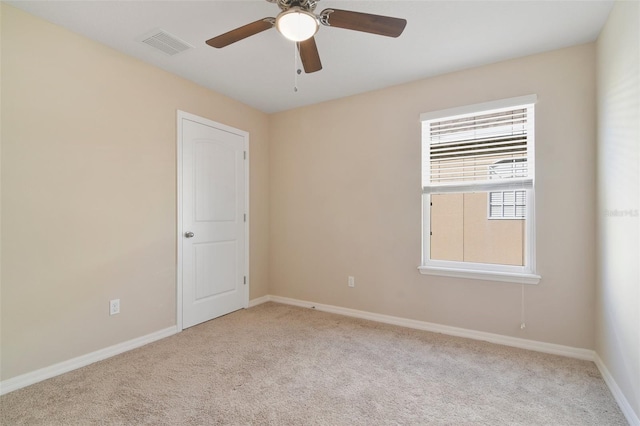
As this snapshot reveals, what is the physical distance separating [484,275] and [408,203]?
98 cm

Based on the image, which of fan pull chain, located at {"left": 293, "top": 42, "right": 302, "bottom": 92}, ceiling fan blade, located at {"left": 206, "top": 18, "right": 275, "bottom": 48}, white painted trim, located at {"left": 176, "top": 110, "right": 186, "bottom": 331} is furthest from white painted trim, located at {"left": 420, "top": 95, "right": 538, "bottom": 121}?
white painted trim, located at {"left": 176, "top": 110, "right": 186, "bottom": 331}

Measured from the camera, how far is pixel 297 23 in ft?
5.53

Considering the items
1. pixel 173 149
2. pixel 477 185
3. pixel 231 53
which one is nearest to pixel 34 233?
pixel 173 149

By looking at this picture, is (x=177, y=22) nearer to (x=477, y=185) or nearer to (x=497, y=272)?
(x=477, y=185)

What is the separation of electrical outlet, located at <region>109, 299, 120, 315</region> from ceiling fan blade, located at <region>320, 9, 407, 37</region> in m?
2.67

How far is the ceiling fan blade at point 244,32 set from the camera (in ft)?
5.86

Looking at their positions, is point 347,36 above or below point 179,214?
above

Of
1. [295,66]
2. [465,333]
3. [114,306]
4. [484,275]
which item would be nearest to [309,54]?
[295,66]

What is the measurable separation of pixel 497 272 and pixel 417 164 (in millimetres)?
1272

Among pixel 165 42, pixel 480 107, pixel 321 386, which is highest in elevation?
pixel 165 42

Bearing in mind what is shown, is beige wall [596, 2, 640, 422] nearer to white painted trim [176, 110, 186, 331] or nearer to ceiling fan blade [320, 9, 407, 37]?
ceiling fan blade [320, 9, 407, 37]

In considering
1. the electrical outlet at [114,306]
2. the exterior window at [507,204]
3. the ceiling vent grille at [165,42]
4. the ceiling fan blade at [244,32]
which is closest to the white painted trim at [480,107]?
the exterior window at [507,204]

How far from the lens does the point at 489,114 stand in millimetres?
2932

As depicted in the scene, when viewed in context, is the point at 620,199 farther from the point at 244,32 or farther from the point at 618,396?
the point at 244,32
